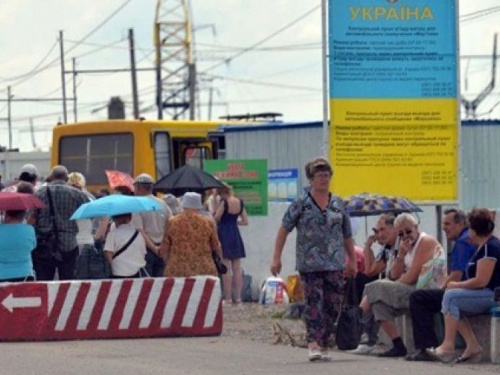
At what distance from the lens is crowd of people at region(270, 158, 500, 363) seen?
14.4m

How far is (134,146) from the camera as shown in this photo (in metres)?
31.4

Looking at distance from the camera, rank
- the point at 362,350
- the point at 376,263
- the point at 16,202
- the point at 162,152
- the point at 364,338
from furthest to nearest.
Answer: the point at 162,152 < the point at 16,202 < the point at 376,263 < the point at 364,338 < the point at 362,350

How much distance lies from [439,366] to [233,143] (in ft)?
52.8

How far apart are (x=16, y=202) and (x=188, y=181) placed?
6951 mm

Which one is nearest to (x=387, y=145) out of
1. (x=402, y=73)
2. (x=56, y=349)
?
(x=402, y=73)

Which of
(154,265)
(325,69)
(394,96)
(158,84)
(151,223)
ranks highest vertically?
(158,84)

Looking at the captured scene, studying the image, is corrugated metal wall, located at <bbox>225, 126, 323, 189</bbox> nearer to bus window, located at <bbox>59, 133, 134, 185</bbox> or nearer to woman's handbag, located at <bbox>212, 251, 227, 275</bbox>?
bus window, located at <bbox>59, 133, 134, 185</bbox>

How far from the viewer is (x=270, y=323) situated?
62.5 feet

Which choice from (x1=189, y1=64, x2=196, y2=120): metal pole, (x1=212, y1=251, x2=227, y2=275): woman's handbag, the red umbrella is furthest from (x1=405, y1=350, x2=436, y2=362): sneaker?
(x1=189, y1=64, x2=196, y2=120): metal pole

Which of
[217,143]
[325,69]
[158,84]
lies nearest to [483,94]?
[158,84]

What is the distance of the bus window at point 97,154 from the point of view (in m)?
31.5

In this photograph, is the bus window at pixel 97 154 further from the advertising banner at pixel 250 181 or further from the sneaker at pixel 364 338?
the sneaker at pixel 364 338

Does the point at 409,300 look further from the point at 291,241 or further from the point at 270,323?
the point at 291,241

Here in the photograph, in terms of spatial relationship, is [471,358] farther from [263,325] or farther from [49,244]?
[49,244]
